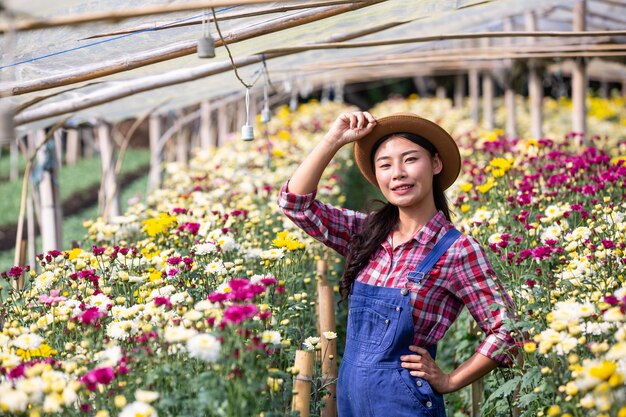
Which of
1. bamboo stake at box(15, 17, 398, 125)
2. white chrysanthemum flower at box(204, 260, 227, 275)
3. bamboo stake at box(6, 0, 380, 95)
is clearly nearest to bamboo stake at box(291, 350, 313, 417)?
white chrysanthemum flower at box(204, 260, 227, 275)

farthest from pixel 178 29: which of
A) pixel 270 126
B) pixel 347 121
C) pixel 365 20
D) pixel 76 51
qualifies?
pixel 270 126

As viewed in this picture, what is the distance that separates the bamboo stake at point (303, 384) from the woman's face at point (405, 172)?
22.4 inches

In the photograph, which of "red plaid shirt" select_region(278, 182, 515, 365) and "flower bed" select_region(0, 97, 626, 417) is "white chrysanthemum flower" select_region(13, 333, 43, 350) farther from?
"red plaid shirt" select_region(278, 182, 515, 365)

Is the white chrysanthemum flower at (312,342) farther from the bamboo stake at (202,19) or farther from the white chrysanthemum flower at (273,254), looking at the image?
the bamboo stake at (202,19)

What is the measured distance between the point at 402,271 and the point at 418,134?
1.54ft

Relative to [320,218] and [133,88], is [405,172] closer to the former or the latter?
[320,218]

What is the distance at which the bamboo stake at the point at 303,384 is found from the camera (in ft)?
8.25

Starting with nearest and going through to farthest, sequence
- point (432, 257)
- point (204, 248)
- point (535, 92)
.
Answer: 1. point (432, 257)
2. point (204, 248)
3. point (535, 92)

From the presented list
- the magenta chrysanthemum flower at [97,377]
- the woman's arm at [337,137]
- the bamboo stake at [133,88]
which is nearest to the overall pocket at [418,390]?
the woman's arm at [337,137]

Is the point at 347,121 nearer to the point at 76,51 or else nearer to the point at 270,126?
the point at 76,51

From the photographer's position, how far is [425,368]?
248 centimetres

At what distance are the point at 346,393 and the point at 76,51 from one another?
6.27 ft

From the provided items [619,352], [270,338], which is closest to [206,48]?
[270,338]

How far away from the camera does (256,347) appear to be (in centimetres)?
197
